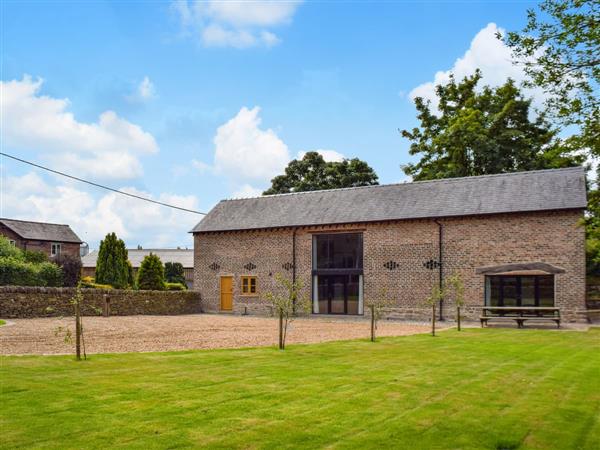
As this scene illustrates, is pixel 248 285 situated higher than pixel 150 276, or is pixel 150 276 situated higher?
pixel 150 276

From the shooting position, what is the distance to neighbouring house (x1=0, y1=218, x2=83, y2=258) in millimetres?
52812

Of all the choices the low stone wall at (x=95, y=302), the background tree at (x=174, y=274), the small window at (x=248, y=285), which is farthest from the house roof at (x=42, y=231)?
the small window at (x=248, y=285)

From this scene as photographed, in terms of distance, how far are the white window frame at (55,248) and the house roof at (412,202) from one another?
2683cm

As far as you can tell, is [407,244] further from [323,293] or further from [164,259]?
[164,259]

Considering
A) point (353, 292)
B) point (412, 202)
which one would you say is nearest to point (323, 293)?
point (353, 292)

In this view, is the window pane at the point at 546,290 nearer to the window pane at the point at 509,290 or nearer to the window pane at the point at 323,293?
the window pane at the point at 509,290

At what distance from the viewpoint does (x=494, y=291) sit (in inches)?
1030

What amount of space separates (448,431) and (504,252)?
20.9 m

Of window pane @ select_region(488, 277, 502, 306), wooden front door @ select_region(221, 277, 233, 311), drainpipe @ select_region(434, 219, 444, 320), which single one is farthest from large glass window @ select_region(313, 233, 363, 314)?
window pane @ select_region(488, 277, 502, 306)

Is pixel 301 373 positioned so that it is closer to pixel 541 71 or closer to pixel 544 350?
pixel 541 71

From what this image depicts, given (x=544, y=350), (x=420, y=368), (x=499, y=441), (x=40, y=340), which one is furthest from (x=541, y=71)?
(x=40, y=340)

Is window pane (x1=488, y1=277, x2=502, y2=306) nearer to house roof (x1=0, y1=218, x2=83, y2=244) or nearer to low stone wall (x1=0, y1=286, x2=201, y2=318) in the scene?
low stone wall (x1=0, y1=286, x2=201, y2=318)

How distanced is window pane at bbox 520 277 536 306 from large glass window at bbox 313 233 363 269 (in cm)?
791

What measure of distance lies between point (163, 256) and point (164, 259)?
3.06ft
